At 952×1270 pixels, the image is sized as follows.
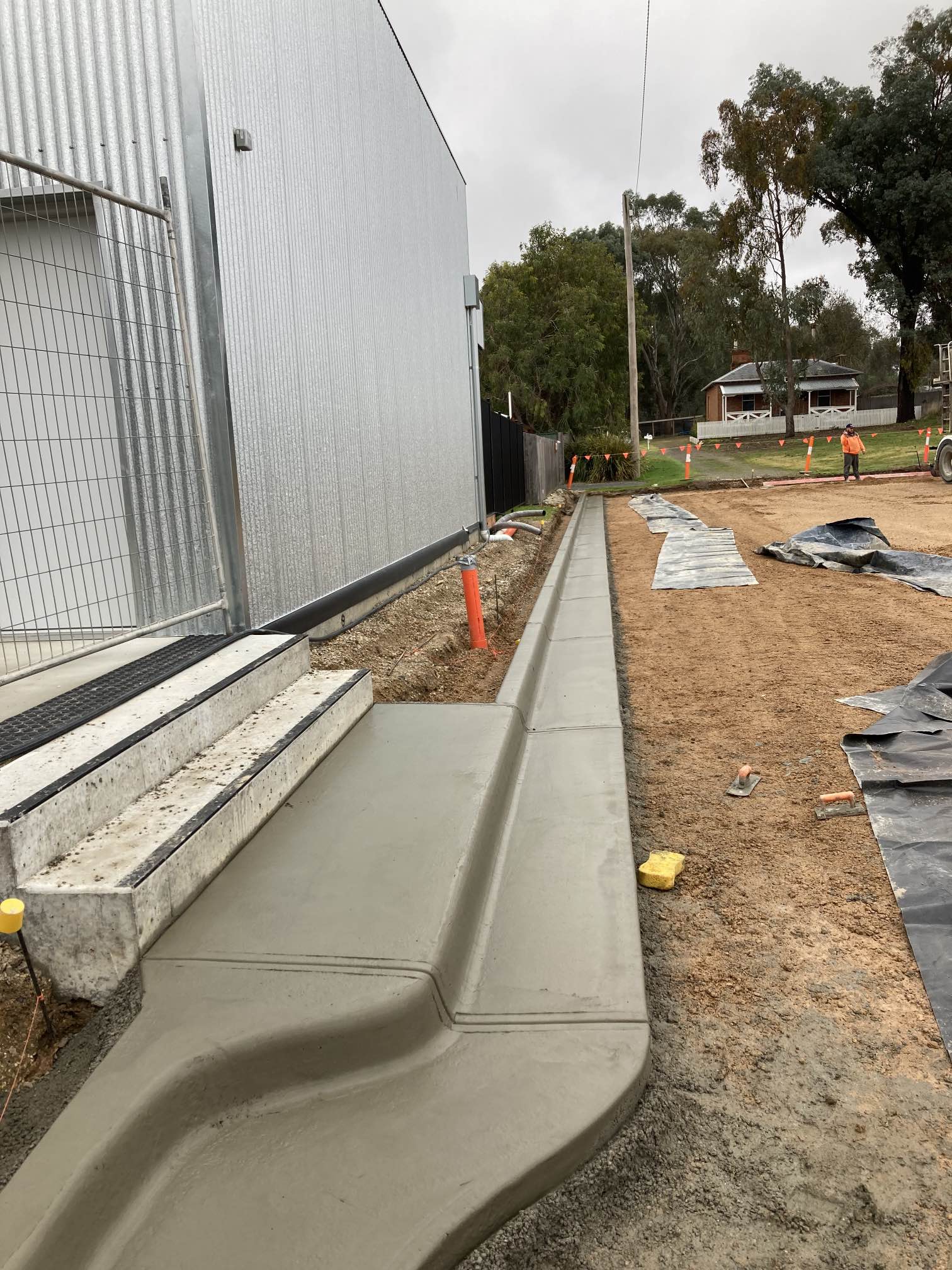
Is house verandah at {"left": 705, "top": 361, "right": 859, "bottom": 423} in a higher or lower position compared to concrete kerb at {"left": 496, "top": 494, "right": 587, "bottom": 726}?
higher

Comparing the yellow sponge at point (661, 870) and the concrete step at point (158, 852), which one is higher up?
the concrete step at point (158, 852)

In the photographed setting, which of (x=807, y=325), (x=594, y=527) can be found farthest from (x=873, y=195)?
(x=594, y=527)

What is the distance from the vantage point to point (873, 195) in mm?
43219

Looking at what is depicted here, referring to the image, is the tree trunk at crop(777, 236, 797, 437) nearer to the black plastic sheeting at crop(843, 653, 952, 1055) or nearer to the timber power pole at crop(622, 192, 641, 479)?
the timber power pole at crop(622, 192, 641, 479)

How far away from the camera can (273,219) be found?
18.7ft

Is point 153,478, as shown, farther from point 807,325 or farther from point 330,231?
point 807,325

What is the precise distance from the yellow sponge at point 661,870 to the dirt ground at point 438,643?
232 centimetres

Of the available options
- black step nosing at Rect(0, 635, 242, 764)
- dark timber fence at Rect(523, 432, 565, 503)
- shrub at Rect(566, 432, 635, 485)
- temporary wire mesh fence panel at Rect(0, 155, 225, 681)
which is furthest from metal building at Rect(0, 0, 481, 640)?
shrub at Rect(566, 432, 635, 485)

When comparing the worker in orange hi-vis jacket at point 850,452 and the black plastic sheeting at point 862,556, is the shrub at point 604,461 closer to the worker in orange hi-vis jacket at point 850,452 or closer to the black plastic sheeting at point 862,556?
the worker in orange hi-vis jacket at point 850,452

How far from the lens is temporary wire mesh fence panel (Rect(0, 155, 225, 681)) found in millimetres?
4617

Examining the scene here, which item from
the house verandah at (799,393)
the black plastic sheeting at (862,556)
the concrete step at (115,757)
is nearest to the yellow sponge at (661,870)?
the concrete step at (115,757)

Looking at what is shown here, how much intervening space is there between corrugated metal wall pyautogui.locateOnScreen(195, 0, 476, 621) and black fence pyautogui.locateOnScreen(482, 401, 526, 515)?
6151 millimetres

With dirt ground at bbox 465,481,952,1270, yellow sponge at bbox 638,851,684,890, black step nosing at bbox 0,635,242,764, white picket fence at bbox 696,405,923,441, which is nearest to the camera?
dirt ground at bbox 465,481,952,1270

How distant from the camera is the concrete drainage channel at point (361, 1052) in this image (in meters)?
1.76
